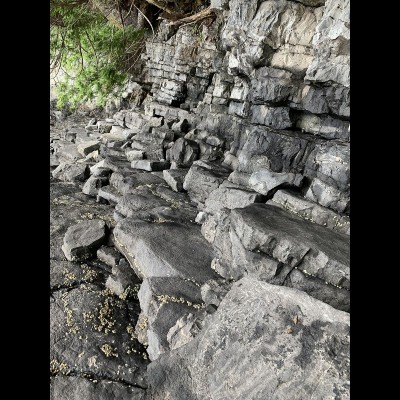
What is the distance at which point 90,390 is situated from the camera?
116 inches

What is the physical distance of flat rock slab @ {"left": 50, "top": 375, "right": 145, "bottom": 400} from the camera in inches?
114

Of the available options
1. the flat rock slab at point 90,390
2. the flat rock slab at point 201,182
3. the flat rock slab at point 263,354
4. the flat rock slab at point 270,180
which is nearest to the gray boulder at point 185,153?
the flat rock slab at point 201,182

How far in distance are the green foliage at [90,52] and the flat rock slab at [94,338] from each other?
10.9 m

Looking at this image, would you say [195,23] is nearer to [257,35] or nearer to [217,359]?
[257,35]

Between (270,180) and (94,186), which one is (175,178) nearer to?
(94,186)

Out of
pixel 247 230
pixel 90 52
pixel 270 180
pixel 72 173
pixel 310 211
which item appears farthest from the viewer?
pixel 90 52

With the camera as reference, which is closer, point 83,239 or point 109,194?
point 83,239

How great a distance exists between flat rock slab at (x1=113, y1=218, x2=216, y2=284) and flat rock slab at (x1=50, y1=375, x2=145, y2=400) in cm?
143

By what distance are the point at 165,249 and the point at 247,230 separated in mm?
1263

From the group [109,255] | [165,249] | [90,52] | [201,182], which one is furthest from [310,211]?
[90,52]

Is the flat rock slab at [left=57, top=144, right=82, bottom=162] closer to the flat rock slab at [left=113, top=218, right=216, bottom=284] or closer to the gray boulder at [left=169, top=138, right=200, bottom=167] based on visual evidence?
the gray boulder at [left=169, top=138, right=200, bottom=167]

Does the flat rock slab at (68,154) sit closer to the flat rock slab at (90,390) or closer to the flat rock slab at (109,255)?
the flat rock slab at (109,255)

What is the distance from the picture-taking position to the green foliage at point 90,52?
1220cm
